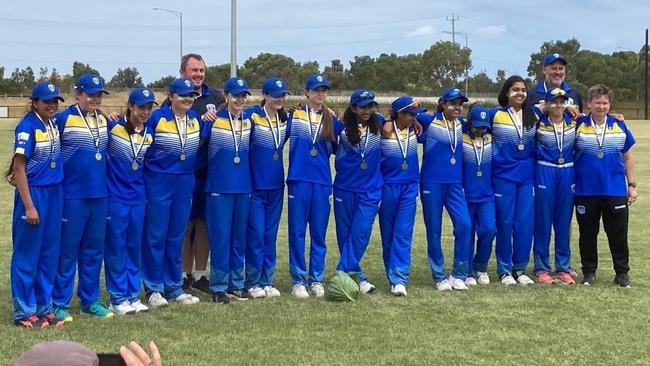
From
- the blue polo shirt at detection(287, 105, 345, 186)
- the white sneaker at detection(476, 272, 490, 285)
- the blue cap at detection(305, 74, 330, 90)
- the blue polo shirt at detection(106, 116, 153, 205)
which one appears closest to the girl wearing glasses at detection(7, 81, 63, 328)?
the blue polo shirt at detection(106, 116, 153, 205)

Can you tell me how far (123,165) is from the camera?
236 inches

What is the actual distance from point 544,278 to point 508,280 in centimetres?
40

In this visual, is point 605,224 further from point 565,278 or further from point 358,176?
point 358,176

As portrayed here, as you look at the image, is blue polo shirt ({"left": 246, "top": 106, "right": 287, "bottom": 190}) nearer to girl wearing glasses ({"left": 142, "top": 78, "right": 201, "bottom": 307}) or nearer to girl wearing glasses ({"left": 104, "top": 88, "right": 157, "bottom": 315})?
girl wearing glasses ({"left": 142, "top": 78, "right": 201, "bottom": 307})

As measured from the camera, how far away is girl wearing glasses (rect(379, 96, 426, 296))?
6.88 m

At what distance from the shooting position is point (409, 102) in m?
6.90

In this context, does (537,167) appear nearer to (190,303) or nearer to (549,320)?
(549,320)

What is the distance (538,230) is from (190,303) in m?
3.63

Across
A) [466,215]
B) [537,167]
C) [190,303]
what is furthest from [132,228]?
[537,167]

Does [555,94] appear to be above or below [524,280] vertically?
above

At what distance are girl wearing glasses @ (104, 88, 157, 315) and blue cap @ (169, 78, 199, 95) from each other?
25 cm

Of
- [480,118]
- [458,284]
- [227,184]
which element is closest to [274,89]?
[227,184]

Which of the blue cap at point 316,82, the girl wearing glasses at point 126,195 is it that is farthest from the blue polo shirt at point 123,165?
the blue cap at point 316,82

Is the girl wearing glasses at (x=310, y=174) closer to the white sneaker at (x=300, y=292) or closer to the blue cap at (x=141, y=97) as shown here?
the white sneaker at (x=300, y=292)
